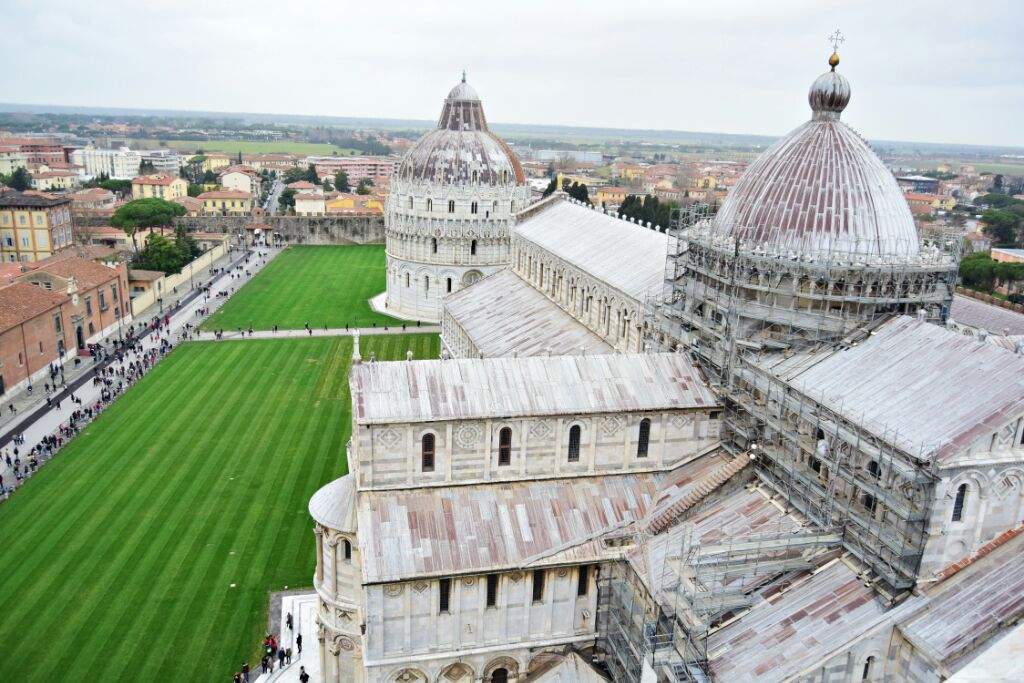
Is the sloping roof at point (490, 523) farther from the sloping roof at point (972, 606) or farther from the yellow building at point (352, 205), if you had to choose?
the yellow building at point (352, 205)

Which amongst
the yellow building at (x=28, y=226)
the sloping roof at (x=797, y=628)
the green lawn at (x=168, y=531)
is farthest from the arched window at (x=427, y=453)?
the yellow building at (x=28, y=226)

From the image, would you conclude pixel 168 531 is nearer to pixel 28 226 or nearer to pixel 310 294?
pixel 310 294

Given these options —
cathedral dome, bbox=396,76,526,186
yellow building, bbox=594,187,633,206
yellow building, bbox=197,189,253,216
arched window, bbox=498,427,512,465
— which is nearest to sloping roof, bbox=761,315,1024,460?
arched window, bbox=498,427,512,465

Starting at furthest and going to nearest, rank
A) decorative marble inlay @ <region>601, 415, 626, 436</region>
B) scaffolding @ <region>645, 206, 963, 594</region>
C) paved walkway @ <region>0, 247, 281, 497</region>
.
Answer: paved walkway @ <region>0, 247, 281, 497</region>, decorative marble inlay @ <region>601, 415, 626, 436</region>, scaffolding @ <region>645, 206, 963, 594</region>

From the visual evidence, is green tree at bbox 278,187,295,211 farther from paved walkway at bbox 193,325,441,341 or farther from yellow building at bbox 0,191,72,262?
paved walkway at bbox 193,325,441,341

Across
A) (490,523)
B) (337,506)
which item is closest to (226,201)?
(337,506)

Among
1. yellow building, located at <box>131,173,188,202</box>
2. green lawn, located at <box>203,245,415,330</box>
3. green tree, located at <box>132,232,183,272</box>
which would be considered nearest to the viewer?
green lawn, located at <box>203,245,415,330</box>
